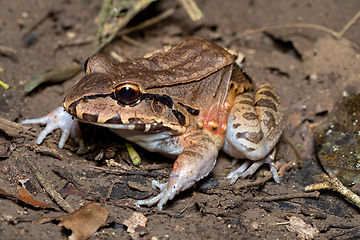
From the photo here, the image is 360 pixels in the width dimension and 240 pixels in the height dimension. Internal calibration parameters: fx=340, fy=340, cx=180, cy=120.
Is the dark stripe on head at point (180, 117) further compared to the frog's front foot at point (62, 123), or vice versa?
the frog's front foot at point (62, 123)

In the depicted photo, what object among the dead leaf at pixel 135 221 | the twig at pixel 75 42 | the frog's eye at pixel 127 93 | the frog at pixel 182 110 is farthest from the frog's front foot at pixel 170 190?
the twig at pixel 75 42

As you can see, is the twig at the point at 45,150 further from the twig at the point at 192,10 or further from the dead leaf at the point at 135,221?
the twig at the point at 192,10

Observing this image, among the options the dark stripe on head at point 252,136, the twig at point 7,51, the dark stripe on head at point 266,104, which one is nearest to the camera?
the dark stripe on head at point 252,136

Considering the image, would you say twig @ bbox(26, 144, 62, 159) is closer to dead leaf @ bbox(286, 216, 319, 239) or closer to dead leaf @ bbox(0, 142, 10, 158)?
dead leaf @ bbox(0, 142, 10, 158)

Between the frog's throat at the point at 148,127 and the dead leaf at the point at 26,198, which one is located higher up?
the frog's throat at the point at 148,127

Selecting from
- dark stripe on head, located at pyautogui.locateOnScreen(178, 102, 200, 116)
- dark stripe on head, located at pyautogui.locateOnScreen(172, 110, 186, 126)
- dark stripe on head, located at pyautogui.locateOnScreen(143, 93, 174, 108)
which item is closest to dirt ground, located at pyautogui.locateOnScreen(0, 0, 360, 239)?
dark stripe on head, located at pyautogui.locateOnScreen(172, 110, 186, 126)

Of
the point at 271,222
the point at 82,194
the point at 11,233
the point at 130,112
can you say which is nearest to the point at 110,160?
the point at 82,194
